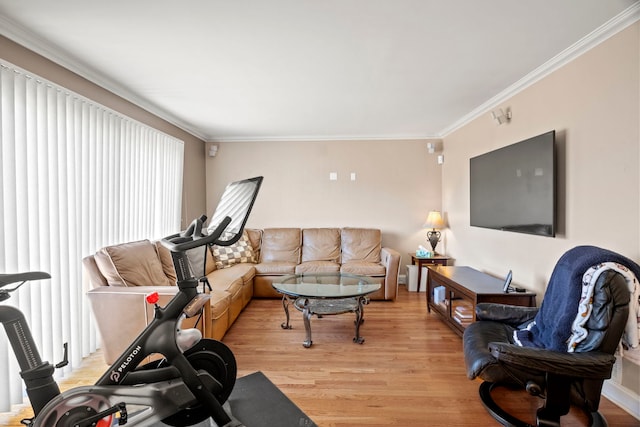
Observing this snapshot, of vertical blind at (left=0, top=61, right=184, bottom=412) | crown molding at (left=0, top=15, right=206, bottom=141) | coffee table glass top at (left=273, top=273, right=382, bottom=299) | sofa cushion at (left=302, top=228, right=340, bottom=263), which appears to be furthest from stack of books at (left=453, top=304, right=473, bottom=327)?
crown molding at (left=0, top=15, right=206, bottom=141)

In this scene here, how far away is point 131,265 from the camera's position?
8.77ft

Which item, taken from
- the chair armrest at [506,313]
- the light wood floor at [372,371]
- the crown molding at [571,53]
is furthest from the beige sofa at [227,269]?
the crown molding at [571,53]

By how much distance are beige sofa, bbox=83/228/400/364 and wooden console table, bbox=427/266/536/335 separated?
2.32 feet

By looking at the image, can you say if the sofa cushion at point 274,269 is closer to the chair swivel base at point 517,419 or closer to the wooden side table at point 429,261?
the wooden side table at point 429,261

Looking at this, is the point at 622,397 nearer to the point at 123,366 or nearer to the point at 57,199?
the point at 123,366

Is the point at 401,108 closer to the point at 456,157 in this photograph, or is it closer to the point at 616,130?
the point at 456,157

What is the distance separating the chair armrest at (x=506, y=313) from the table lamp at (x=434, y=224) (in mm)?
2264

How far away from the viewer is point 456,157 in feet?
14.9

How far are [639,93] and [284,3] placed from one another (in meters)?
2.07

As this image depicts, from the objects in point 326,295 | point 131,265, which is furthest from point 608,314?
point 131,265

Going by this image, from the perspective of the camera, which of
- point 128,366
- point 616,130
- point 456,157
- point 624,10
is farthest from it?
point 456,157

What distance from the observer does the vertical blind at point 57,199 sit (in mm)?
1993

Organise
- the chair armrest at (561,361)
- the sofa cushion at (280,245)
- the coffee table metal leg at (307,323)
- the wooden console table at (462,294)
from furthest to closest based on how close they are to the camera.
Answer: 1. the sofa cushion at (280,245)
2. the coffee table metal leg at (307,323)
3. the wooden console table at (462,294)
4. the chair armrest at (561,361)

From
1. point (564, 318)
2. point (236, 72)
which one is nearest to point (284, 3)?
point (236, 72)
